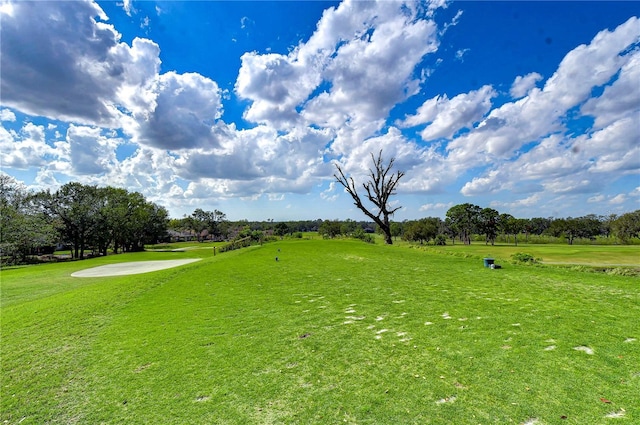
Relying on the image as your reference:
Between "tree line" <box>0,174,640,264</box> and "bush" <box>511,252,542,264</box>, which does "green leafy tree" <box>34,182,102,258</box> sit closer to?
"tree line" <box>0,174,640,264</box>

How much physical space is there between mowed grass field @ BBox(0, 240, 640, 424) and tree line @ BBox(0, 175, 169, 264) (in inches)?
1421

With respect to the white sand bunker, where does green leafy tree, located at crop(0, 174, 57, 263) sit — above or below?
above

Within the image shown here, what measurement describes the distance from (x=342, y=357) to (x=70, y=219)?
189ft

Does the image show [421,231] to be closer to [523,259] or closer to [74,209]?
[523,259]

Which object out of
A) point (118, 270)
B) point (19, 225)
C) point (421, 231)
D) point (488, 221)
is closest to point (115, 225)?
point (19, 225)

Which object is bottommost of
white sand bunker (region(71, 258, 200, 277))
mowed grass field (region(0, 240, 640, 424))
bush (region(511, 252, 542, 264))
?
white sand bunker (region(71, 258, 200, 277))

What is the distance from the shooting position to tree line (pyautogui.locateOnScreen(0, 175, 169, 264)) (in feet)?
118

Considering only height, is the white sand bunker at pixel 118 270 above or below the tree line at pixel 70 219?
below

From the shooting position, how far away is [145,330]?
7.55 m

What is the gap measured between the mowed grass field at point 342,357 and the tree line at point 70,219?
118 feet

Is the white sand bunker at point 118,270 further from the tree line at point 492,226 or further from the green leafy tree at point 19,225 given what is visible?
the tree line at point 492,226

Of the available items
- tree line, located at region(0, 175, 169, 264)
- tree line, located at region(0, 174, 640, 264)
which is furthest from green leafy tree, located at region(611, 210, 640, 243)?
tree line, located at region(0, 175, 169, 264)

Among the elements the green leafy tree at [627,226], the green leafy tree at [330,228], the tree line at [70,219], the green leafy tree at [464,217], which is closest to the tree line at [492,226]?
the green leafy tree at [464,217]

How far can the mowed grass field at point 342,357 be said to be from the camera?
382cm
